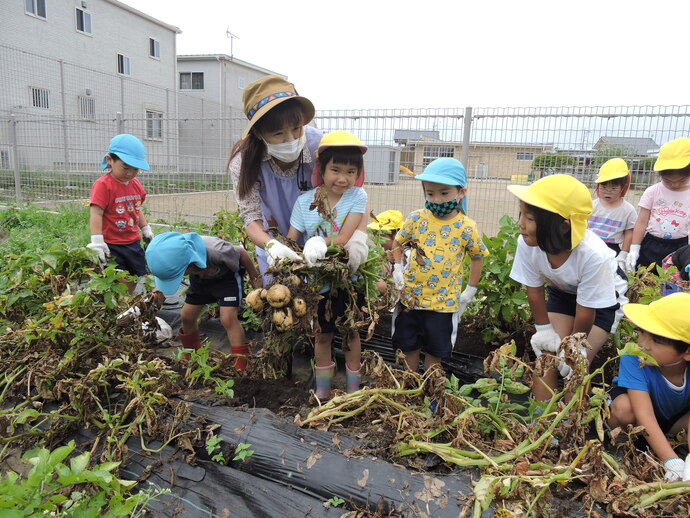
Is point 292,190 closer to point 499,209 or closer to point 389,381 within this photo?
point 389,381

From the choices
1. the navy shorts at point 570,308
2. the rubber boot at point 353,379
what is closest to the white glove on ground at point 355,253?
the rubber boot at point 353,379

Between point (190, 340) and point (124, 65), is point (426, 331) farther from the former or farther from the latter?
point (124, 65)

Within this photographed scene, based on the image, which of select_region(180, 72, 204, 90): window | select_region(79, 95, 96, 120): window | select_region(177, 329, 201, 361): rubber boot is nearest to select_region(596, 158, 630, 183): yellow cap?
select_region(177, 329, 201, 361): rubber boot

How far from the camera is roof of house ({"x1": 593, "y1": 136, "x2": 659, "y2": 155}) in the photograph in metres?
4.98

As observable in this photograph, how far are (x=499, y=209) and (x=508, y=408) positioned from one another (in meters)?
4.22

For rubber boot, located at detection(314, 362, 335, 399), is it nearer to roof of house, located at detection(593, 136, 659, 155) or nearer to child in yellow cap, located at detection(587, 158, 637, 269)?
child in yellow cap, located at detection(587, 158, 637, 269)

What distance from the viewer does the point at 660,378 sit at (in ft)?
6.36

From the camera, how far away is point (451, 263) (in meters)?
2.60

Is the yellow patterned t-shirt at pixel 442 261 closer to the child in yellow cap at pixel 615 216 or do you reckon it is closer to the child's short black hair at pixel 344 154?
the child's short black hair at pixel 344 154

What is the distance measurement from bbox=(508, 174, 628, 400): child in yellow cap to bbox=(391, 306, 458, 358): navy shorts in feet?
1.53

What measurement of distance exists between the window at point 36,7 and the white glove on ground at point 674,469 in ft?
69.8

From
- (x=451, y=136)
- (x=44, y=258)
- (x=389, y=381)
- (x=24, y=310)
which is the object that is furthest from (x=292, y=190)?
(x=451, y=136)

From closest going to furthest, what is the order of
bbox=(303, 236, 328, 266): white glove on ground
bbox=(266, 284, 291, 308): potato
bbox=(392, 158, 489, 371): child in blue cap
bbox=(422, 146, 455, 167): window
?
bbox=(266, 284, 291, 308): potato → bbox=(303, 236, 328, 266): white glove on ground → bbox=(392, 158, 489, 371): child in blue cap → bbox=(422, 146, 455, 167): window

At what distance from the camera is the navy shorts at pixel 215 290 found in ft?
9.35
